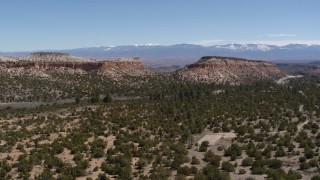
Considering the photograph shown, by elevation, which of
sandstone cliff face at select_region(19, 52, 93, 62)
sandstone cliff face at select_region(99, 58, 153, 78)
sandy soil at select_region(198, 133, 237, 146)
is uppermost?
sandstone cliff face at select_region(19, 52, 93, 62)

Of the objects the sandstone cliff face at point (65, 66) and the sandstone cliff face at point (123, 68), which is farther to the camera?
the sandstone cliff face at point (123, 68)

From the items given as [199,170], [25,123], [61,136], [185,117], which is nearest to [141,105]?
[185,117]

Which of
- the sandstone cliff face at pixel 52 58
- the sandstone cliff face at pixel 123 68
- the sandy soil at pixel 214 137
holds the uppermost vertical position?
the sandstone cliff face at pixel 52 58

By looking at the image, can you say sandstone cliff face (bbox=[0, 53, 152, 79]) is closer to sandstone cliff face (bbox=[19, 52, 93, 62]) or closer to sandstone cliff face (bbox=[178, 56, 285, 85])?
sandstone cliff face (bbox=[19, 52, 93, 62])

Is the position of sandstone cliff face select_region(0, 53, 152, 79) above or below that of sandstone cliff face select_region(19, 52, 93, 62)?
below

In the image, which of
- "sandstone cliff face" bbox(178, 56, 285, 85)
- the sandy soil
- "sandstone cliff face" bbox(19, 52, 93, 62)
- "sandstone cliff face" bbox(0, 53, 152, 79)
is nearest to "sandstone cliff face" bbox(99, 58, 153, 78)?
"sandstone cliff face" bbox(0, 53, 152, 79)

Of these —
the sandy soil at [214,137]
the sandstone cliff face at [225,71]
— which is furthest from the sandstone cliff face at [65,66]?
the sandy soil at [214,137]

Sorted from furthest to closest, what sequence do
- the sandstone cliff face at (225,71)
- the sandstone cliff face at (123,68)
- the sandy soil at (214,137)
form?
the sandstone cliff face at (225,71), the sandstone cliff face at (123,68), the sandy soil at (214,137)

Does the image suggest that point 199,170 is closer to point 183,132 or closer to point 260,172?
point 260,172

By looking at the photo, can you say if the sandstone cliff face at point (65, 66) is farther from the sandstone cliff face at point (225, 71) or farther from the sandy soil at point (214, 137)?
the sandy soil at point (214, 137)
